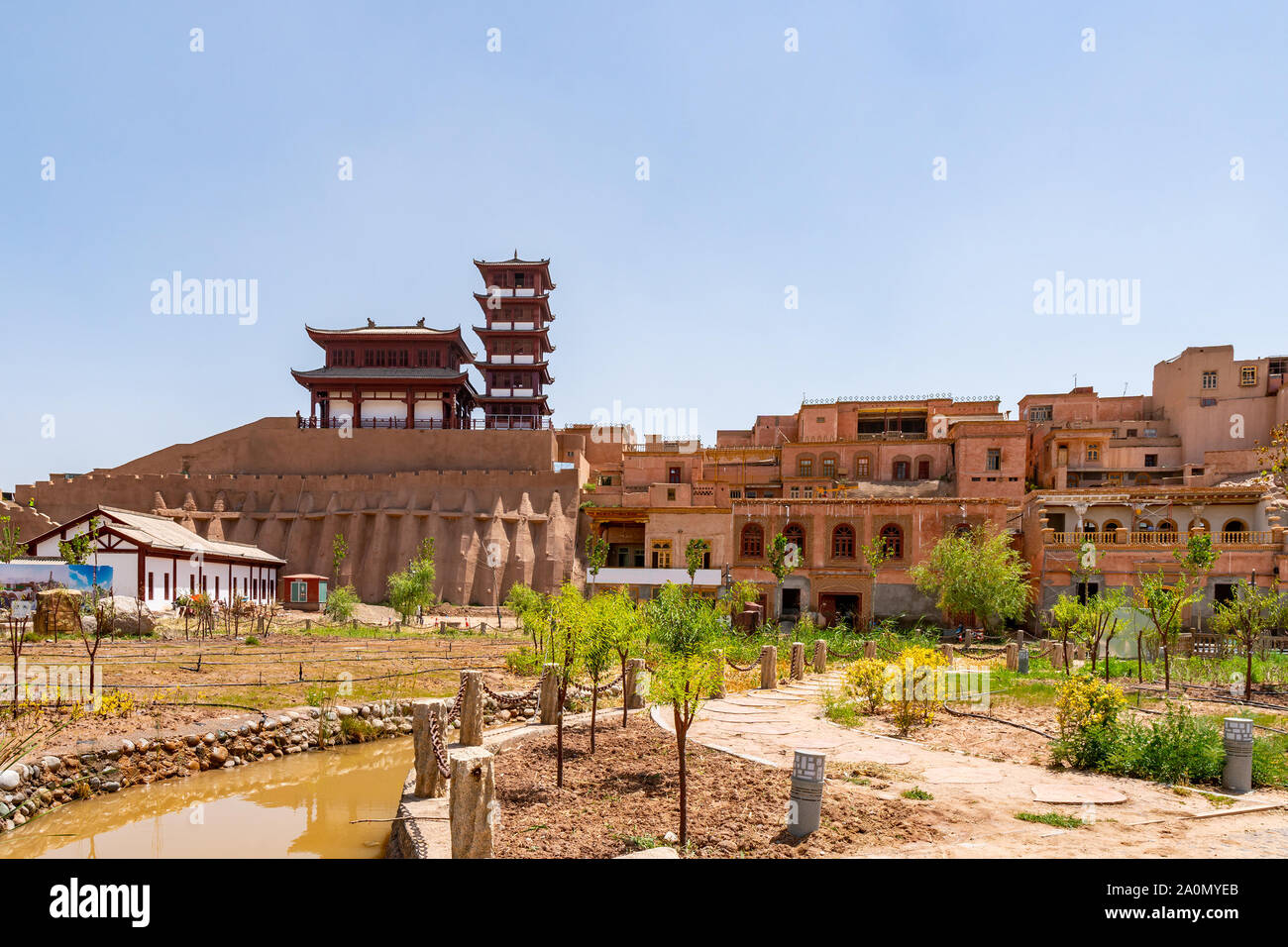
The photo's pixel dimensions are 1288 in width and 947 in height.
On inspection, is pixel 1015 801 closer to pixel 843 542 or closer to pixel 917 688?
pixel 917 688

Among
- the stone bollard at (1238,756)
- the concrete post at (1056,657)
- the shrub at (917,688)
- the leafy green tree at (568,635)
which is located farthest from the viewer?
the concrete post at (1056,657)

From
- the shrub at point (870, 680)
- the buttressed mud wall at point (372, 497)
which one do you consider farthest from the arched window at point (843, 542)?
the shrub at point (870, 680)

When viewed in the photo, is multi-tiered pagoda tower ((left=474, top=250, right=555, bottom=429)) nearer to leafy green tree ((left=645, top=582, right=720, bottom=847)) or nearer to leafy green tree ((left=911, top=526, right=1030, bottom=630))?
leafy green tree ((left=911, top=526, right=1030, bottom=630))

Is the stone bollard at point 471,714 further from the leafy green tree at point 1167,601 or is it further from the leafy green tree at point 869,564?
the leafy green tree at point 869,564

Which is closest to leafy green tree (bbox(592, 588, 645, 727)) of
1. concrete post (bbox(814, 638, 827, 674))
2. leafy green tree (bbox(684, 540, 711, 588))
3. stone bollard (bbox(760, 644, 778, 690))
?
stone bollard (bbox(760, 644, 778, 690))

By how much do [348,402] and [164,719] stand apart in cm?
4257

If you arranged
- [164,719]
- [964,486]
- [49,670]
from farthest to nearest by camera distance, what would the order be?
[964,486]
[49,670]
[164,719]

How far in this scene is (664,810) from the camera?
294 inches

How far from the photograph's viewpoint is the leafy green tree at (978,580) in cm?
2806

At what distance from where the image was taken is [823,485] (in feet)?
145

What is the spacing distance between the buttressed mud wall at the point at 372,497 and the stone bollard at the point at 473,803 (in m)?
38.3

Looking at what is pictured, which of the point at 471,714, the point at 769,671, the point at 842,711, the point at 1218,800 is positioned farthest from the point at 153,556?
the point at 1218,800
